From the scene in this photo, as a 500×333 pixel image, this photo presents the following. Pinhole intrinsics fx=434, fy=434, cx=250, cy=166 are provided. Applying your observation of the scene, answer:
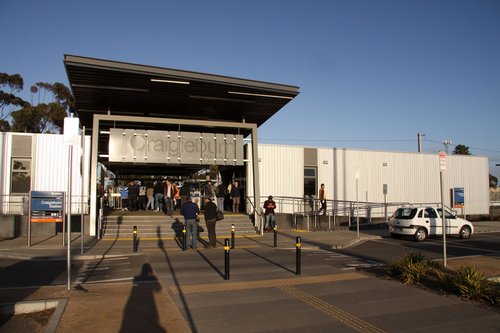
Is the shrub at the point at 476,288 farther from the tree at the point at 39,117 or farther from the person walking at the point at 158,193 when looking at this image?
the tree at the point at 39,117

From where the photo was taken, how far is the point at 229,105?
21.1 meters

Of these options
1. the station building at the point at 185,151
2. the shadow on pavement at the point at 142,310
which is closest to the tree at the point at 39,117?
the station building at the point at 185,151

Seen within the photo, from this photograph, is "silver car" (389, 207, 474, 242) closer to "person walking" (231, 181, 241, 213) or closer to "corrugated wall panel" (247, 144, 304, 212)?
"corrugated wall panel" (247, 144, 304, 212)

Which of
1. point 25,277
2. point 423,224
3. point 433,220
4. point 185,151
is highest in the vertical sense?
point 185,151

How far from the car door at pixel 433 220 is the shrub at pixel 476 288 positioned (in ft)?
38.0

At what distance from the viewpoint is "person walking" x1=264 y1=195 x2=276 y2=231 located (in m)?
20.3

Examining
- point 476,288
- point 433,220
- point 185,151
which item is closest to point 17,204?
point 185,151

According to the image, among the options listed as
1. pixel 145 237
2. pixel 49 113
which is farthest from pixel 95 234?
pixel 49 113

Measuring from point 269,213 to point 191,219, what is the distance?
643 cm

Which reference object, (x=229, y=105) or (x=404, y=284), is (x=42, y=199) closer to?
(x=229, y=105)

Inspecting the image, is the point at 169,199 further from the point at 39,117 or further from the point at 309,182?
the point at 39,117

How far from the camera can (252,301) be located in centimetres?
747

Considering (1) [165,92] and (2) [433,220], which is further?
(2) [433,220]

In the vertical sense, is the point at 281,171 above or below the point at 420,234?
above
